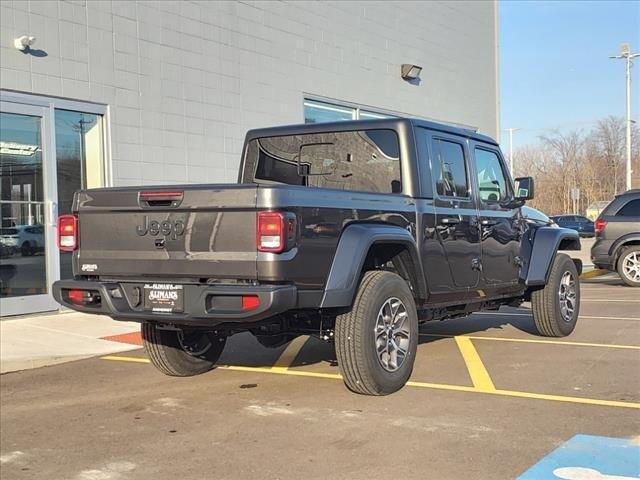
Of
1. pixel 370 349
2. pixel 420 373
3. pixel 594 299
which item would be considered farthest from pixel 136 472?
pixel 594 299

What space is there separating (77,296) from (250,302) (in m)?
1.59

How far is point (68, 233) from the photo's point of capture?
5375 mm

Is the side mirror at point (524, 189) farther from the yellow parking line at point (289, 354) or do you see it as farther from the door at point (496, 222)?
the yellow parking line at point (289, 354)

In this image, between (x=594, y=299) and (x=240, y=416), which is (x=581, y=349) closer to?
(x=240, y=416)

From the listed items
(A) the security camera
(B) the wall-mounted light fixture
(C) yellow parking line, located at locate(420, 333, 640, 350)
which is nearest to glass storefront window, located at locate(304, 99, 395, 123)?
(B) the wall-mounted light fixture

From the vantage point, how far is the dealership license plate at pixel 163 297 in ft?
15.7

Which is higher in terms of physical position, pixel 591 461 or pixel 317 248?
pixel 317 248

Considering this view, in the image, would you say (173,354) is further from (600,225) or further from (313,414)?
(600,225)

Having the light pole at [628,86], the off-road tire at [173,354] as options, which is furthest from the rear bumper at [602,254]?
the light pole at [628,86]

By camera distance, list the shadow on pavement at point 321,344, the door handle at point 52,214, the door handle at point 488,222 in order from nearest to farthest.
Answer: the door handle at point 488,222 < the shadow on pavement at point 321,344 < the door handle at point 52,214

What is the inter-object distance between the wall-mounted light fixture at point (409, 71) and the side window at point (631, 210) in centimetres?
681

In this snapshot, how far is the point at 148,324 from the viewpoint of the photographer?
19.3 ft

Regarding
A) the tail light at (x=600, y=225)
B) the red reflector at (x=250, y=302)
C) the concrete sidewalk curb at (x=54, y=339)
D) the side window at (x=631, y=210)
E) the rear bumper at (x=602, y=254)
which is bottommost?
the concrete sidewalk curb at (x=54, y=339)

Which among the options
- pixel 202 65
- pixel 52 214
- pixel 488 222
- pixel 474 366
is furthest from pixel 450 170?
pixel 202 65
